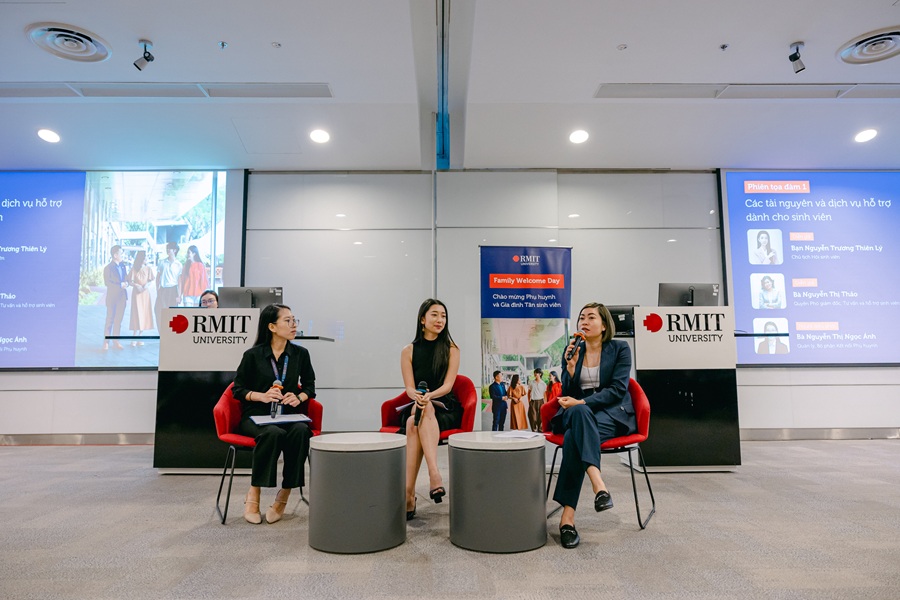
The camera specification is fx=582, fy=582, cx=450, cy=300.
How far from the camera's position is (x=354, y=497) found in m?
2.62

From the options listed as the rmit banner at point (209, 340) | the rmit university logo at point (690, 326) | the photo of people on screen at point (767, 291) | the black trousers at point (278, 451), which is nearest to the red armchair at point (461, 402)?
the black trousers at point (278, 451)

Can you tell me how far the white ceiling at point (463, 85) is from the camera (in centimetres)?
430

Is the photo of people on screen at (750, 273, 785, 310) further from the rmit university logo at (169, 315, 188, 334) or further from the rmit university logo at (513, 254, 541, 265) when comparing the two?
the rmit university logo at (169, 315, 188, 334)

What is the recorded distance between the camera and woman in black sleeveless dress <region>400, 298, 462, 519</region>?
3.34 m

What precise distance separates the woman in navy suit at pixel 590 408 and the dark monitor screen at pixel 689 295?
4.90 ft

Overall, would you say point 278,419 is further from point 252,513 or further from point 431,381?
point 431,381

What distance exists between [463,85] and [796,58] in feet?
9.94

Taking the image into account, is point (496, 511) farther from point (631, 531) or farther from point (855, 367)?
point (855, 367)

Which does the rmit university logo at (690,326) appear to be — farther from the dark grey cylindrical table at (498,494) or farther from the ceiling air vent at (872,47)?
the ceiling air vent at (872,47)

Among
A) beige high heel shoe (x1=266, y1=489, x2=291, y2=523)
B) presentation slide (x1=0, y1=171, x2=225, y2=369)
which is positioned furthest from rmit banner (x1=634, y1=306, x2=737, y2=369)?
presentation slide (x1=0, y1=171, x2=225, y2=369)

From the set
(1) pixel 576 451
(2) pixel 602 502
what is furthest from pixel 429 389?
(2) pixel 602 502

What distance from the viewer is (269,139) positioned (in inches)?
245

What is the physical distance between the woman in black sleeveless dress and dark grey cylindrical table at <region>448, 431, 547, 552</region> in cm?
61

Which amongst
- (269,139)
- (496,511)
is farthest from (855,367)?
(269,139)
